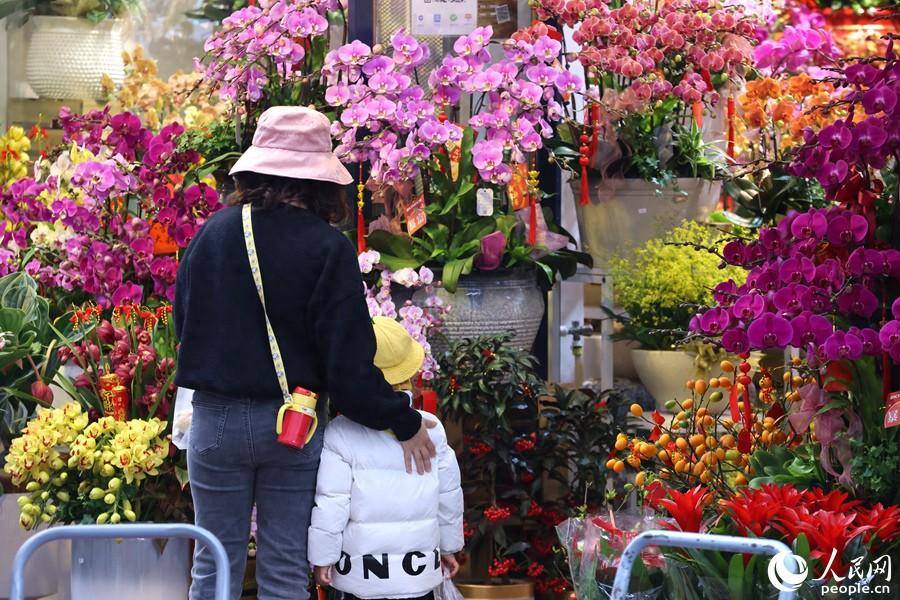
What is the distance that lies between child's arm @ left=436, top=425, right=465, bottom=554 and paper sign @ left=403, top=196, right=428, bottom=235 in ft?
3.06

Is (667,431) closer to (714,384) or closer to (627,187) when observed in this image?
(714,384)

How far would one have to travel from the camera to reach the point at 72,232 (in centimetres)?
402

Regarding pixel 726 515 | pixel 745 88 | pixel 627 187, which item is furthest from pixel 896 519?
pixel 745 88

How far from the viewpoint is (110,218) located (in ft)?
12.9

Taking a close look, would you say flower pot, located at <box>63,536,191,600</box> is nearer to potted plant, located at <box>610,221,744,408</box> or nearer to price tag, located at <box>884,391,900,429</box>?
potted plant, located at <box>610,221,744,408</box>

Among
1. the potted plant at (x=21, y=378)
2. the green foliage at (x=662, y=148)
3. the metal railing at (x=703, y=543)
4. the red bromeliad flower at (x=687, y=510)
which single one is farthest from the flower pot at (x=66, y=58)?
the metal railing at (x=703, y=543)

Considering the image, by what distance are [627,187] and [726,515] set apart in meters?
1.68

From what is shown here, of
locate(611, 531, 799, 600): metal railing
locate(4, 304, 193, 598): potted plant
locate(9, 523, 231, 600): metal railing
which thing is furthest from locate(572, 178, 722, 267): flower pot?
locate(9, 523, 231, 600): metal railing

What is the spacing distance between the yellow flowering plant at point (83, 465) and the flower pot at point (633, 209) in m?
1.49

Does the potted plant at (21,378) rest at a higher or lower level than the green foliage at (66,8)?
lower

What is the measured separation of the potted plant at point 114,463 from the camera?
330cm

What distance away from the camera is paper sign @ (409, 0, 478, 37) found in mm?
4020

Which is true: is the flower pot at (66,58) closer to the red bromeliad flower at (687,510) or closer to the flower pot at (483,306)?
the flower pot at (483,306)

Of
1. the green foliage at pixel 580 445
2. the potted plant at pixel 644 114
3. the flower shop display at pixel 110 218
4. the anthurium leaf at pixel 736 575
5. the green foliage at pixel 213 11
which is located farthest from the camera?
the green foliage at pixel 213 11
